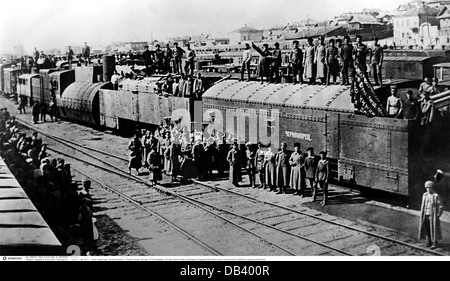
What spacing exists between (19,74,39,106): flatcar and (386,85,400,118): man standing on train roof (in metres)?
27.6

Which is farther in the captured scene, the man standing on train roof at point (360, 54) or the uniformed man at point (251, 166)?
the uniformed man at point (251, 166)

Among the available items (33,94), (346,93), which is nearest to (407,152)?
(346,93)

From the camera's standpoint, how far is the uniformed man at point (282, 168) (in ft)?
40.3

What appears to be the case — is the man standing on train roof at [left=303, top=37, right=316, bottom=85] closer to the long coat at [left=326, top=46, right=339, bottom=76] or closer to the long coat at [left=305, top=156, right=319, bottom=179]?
the long coat at [left=326, top=46, right=339, bottom=76]

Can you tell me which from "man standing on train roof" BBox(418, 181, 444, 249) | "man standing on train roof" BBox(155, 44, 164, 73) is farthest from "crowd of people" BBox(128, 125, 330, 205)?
"man standing on train roof" BBox(155, 44, 164, 73)

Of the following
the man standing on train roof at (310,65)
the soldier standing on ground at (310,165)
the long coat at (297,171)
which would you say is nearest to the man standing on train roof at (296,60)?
the man standing on train roof at (310,65)

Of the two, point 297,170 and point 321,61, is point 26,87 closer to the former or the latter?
point 321,61

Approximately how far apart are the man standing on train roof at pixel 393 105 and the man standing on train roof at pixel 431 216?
8.42 ft

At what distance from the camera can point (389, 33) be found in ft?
68.7

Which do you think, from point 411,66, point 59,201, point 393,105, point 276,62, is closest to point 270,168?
point 393,105

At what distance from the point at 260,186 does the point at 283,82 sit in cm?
Answer: 348

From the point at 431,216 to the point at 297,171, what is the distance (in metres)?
4.01

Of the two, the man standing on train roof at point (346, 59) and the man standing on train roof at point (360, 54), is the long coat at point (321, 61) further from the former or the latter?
the man standing on train roof at point (360, 54)

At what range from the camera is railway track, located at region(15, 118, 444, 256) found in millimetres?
8695
